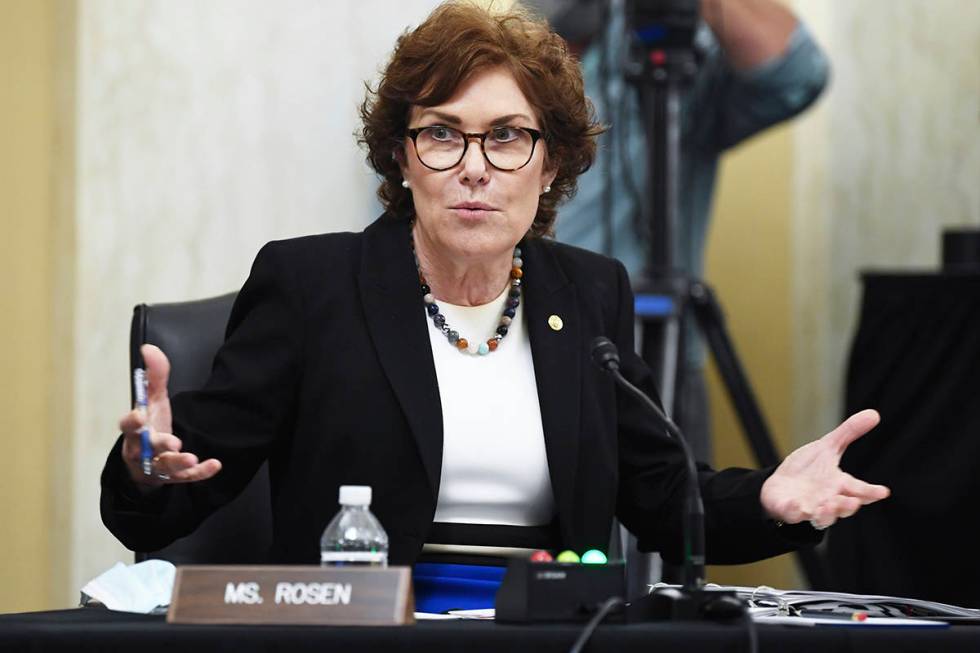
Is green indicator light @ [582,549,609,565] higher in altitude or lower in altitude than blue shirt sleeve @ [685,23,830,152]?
lower

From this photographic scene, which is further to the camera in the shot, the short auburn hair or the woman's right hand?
the short auburn hair

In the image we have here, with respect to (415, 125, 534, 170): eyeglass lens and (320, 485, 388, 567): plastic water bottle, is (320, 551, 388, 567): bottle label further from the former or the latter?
(415, 125, 534, 170): eyeglass lens

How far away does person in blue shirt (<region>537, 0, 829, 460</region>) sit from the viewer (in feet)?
11.1

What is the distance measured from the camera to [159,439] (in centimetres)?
149

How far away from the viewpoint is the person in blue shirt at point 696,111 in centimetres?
338

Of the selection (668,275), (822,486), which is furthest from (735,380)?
(822,486)

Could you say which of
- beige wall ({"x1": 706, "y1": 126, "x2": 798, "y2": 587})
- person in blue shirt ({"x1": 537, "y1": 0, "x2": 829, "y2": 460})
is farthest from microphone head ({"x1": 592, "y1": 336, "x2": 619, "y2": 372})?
beige wall ({"x1": 706, "y1": 126, "x2": 798, "y2": 587})

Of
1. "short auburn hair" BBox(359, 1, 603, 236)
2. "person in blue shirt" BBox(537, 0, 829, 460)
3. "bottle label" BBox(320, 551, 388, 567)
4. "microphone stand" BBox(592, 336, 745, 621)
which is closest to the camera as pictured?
"microphone stand" BBox(592, 336, 745, 621)

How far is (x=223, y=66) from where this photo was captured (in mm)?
3031

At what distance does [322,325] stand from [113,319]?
1.16m

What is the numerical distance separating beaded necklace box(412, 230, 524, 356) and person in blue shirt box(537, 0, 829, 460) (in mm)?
1388

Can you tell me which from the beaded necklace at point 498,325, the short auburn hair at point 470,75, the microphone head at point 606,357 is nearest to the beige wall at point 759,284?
the short auburn hair at point 470,75

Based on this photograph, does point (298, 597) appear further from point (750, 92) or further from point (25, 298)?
point (750, 92)

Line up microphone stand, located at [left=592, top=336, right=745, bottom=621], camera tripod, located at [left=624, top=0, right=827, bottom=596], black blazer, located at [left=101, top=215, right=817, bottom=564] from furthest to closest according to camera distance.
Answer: camera tripod, located at [left=624, top=0, right=827, bottom=596], black blazer, located at [left=101, top=215, right=817, bottom=564], microphone stand, located at [left=592, top=336, right=745, bottom=621]
